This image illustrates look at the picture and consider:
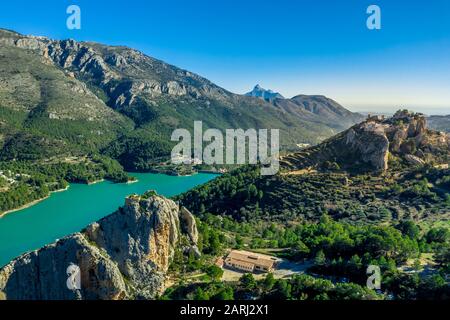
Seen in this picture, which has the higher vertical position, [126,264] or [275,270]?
[126,264]

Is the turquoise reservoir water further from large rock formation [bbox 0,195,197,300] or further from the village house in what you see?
the village house

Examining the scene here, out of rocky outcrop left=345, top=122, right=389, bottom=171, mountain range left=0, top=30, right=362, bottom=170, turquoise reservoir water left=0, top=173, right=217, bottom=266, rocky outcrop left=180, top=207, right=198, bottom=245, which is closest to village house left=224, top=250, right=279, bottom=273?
→ rocky outcrop left=180, top=207, right=198, bottom=245

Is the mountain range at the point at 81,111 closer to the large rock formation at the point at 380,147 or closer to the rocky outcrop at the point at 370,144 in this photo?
the large rock formation at the point at 380,147

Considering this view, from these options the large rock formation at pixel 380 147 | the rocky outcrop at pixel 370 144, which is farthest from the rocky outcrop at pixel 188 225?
the rocky outcrop at pixel 370 144

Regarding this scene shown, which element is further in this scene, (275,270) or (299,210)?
(299,210)
